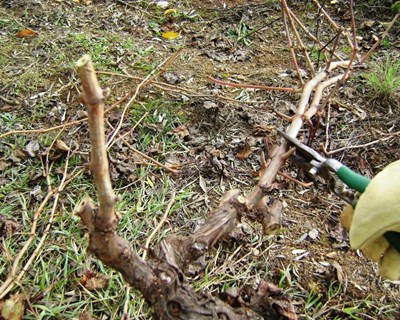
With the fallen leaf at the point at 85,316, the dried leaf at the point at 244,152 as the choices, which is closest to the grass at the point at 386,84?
the dried leaf at the point at 244,152

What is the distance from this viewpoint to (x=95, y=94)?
0.94m

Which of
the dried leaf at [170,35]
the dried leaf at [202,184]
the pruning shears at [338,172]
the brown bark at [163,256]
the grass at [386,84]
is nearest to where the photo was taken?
the brown bark at [163,256]

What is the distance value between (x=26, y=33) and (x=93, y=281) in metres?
2.08

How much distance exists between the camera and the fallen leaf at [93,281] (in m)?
1.74

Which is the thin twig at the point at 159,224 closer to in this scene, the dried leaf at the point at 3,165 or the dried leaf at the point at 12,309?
the dried leaf at the point at 12,309

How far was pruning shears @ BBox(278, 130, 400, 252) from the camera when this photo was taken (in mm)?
1350

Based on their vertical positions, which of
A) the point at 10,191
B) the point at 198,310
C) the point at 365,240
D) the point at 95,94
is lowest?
the point at 10,191

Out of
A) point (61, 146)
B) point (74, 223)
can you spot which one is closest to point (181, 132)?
point (61, 146)

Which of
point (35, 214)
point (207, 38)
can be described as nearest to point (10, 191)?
point (35, 214)

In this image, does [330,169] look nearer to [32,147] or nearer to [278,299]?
[278,299]

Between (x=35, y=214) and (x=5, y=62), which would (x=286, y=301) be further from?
(x=5, y=62)

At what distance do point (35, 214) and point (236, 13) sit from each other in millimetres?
2362

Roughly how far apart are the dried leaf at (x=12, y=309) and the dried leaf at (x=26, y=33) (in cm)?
208

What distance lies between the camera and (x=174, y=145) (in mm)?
2361
